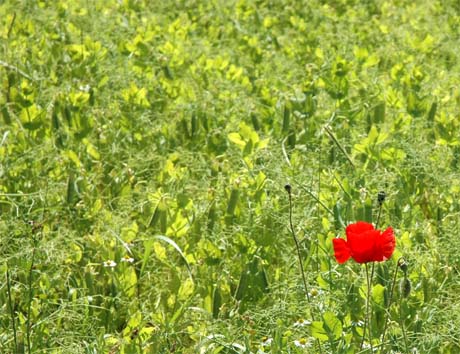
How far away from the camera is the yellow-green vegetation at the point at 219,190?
2307mm

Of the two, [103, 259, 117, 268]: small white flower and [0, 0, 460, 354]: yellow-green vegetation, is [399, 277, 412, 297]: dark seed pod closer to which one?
[0, 0, 460, 354]: yellow-green vegetation

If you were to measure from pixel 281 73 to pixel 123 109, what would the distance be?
93 cm

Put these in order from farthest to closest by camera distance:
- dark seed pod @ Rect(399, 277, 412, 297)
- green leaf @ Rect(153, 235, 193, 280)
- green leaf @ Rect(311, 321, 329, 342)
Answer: green leaf @ Rect(153, 235, 193, 280)
green leaf @ Rect(311, 321, 329, 342)
dark seed pod @ Rect(399, 277, 412, 297)

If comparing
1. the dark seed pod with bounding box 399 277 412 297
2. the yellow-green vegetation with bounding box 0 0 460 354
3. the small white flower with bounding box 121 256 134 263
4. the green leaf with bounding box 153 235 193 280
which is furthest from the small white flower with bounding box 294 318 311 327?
the small white flower with bounding box 121 256 134 263

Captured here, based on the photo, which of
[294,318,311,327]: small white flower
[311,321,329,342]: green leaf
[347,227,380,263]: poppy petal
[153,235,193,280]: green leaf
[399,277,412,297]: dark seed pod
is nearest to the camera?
[347,227,380,263]: poppy petal

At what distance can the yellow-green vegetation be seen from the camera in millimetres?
2307

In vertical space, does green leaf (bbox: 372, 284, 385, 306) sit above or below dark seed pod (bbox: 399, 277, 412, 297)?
below

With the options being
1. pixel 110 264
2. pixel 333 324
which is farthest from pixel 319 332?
pixel 110 264

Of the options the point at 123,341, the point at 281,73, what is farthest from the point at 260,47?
the point at 123,341

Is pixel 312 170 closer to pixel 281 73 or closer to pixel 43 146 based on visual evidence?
pixel 43 146

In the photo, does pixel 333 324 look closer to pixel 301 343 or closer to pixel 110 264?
pixel 301 343

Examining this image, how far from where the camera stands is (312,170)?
3.10 meters

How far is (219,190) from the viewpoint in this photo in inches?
119

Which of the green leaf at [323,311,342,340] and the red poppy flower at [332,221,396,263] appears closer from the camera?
the red poppy flower at [332,221,396,263]
